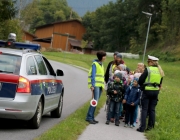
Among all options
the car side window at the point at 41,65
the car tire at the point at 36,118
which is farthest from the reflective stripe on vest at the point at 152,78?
the car tire at the point at 36,118

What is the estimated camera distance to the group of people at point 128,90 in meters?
11.6

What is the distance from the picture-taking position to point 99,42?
115m

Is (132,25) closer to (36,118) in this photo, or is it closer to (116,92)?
(116,92)

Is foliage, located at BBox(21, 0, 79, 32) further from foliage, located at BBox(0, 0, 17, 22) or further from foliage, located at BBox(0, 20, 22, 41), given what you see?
foliage, located at BBox(0, 0, 17, 22)

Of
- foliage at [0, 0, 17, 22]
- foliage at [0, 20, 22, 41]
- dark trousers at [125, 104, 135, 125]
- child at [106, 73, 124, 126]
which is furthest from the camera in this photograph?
foliage at [0, 20, 22, 41]

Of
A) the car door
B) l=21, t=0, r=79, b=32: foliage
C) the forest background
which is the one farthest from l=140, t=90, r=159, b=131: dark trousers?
l=21, t=0, r=79, b=32: foliage

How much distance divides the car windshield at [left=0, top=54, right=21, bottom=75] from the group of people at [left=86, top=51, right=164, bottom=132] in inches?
104

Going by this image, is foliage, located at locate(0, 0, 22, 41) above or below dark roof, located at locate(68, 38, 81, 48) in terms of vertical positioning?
above

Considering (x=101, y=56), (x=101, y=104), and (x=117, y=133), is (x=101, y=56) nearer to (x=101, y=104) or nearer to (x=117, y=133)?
(x=117, y=133)

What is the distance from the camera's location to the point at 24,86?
970cm

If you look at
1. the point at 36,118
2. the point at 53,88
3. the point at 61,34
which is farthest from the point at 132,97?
the point at 61,34

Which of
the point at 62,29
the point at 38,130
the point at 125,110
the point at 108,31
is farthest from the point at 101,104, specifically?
the point at 62,29

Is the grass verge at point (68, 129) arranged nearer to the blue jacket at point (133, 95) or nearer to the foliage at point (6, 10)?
the blue jacket at point (133, 95)

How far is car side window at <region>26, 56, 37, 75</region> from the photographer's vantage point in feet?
33.4
